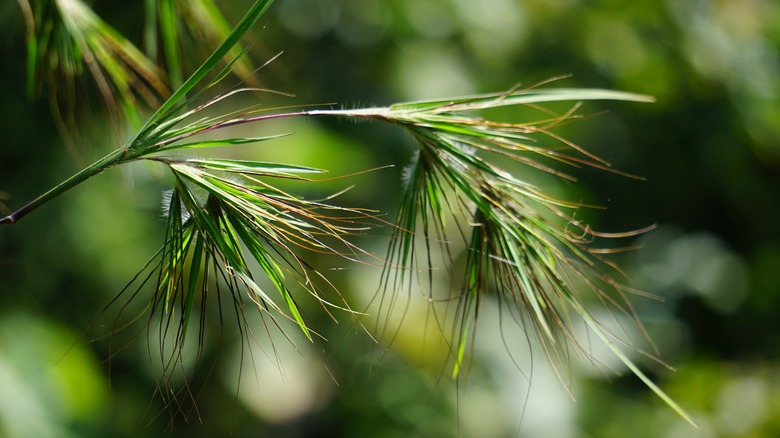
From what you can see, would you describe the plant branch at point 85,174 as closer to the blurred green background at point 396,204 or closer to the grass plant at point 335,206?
the grass plant at point 335,206

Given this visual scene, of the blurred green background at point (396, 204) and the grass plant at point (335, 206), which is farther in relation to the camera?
the blurred green background at point (396, 204)

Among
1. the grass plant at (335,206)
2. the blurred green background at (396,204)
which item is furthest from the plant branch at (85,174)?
the blurred green background at (396,204)

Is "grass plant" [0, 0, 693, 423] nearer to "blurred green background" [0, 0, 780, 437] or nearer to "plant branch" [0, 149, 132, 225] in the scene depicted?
"plant branch" [0, 149, 132, 225]

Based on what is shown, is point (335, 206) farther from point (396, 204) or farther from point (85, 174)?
point (396, 204)

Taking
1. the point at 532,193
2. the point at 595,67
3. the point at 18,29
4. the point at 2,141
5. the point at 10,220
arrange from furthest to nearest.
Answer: the point at 595,67 < the point at 2,141 < the point at 18,29 < the point at 532,193 < the point at 10,220

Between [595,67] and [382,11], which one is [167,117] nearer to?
[382,11]

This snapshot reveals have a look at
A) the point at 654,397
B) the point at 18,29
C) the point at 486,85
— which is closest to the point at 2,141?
the point at 18,29

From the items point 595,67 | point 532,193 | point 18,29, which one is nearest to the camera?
point 532,193

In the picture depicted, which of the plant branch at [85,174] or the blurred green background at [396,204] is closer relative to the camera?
the plant branch at [85,174]
